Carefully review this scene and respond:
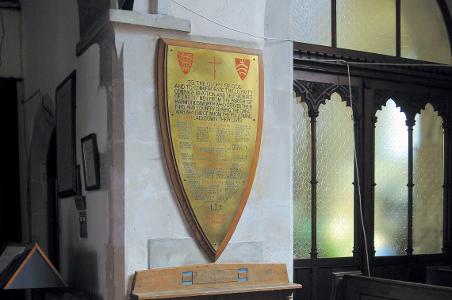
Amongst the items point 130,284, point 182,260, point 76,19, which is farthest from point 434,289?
point 76,19

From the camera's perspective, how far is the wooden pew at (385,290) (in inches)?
143

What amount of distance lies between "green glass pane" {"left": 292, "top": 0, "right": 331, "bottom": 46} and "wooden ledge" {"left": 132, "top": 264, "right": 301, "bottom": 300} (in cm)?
196

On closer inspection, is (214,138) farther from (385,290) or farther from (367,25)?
(367,25)

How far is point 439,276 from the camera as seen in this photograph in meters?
4.80

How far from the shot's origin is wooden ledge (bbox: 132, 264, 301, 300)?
326 cm

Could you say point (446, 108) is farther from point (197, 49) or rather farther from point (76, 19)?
point (76, 19)

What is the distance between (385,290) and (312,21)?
2143 millimetres

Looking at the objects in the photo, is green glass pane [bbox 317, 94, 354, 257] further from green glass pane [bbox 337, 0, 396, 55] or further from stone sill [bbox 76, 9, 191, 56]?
stone sill [bbox 76, 9, 191, 56]

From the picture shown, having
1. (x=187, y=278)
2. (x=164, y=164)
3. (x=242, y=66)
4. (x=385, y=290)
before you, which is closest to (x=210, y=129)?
(x=164, y=164)

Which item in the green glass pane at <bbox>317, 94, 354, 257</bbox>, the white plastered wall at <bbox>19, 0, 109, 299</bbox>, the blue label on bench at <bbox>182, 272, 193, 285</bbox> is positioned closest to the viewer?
the blue label on bench at <bbox>182, 272, 193, 285</bbox>

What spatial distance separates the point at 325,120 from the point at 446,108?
1.31m

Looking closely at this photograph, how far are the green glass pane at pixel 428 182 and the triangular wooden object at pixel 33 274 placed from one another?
313cm

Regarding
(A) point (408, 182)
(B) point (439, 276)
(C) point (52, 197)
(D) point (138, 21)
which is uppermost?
(D) point (138, 21)

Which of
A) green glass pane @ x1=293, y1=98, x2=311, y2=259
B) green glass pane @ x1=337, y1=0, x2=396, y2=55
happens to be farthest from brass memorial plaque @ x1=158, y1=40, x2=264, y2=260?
green glass pane @ x1=337, y1=0, x2=396, y2=55
